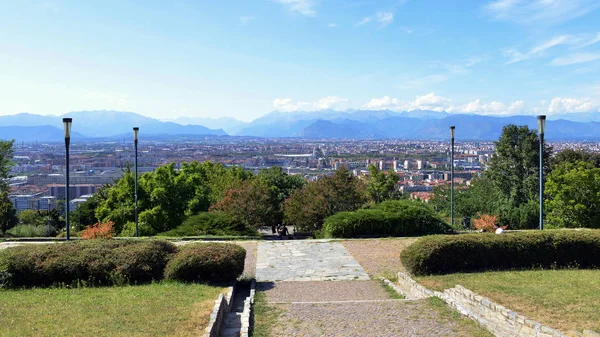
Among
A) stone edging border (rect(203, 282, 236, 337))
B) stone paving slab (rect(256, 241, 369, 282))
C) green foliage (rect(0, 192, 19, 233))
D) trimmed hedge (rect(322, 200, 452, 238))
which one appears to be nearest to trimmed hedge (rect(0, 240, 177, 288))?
stone edging border (rect(203, 282, 236, 337))

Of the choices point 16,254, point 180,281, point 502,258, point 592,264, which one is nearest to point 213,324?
point 180,281

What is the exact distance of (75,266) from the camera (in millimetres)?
9883

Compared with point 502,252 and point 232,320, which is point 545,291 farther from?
point 232,320

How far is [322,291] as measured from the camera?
1005cm

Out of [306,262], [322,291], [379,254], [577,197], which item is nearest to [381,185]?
[577,197]

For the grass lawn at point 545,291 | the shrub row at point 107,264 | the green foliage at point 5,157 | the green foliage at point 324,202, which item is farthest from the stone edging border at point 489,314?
the green foliage at point 5,157

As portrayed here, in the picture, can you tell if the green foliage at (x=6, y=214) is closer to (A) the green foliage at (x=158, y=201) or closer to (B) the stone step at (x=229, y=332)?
(A) the green foliage at (x=158, y=201)

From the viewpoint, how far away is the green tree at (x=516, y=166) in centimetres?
3092

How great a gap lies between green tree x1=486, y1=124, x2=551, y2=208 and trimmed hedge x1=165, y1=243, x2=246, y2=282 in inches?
991

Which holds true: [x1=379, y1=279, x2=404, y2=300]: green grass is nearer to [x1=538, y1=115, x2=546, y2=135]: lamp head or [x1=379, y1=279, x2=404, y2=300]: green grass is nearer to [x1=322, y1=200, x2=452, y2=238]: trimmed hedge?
[x1=322, y1=200, x2=452, y2=238]: trimmed hedge

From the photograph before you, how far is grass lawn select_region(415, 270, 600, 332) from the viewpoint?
6.75 metres

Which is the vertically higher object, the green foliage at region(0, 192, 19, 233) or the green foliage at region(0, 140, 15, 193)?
the green foliage at region(0, 140, 15, 193)

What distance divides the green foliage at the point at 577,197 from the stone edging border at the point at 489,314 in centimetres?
1565

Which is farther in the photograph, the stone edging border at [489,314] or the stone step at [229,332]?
the stone step at [229,332]
